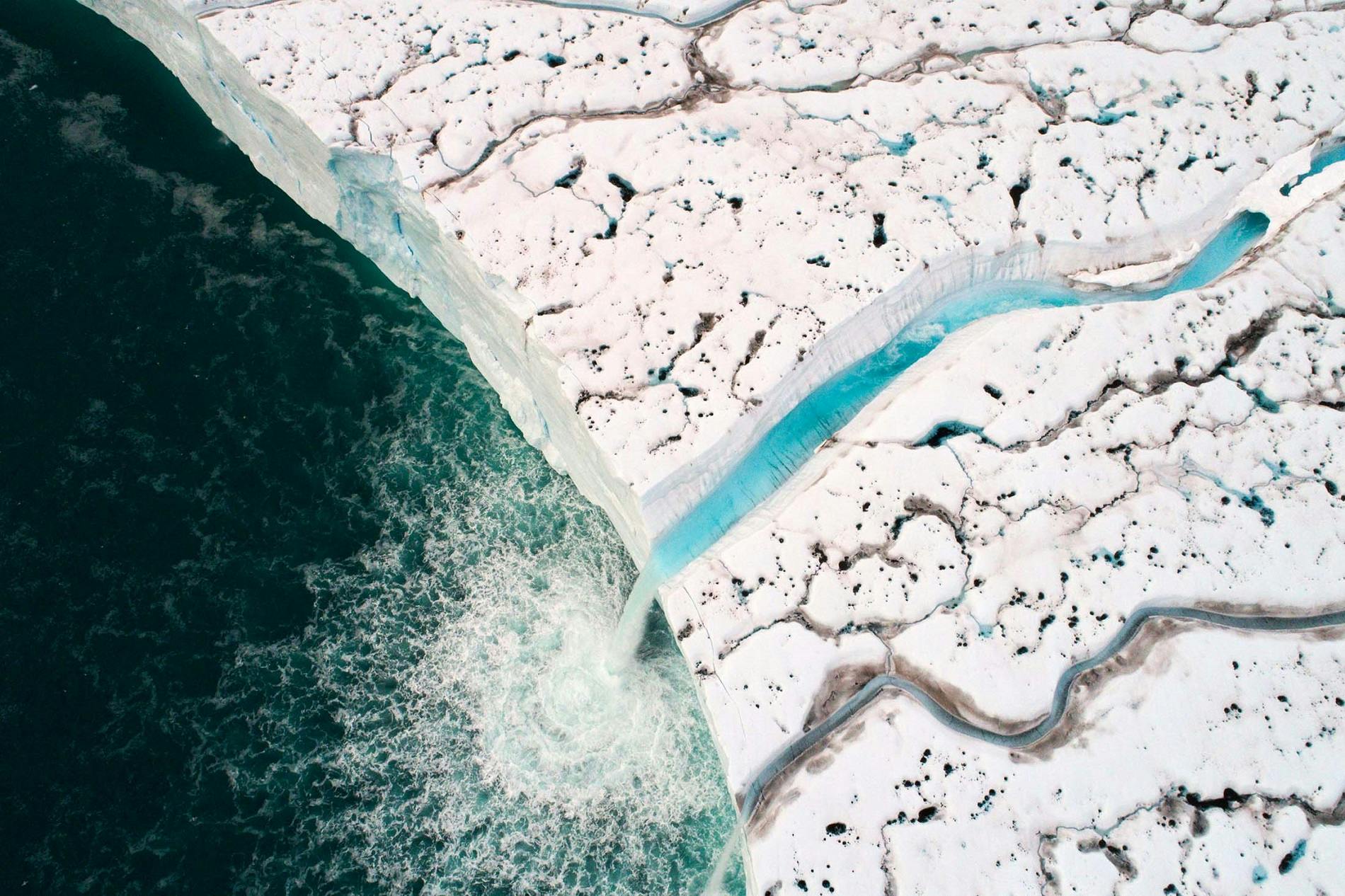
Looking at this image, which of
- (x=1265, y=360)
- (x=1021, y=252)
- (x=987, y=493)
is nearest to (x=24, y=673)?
Result: (x=987, y=493)

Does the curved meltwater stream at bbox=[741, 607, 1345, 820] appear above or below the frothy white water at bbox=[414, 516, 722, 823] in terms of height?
below

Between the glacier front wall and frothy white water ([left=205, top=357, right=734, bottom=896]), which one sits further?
the glacier front wall

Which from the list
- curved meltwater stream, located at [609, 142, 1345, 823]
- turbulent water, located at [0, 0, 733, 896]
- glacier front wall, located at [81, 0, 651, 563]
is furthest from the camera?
glacier front wall, located at [81, 0, 651, 563]

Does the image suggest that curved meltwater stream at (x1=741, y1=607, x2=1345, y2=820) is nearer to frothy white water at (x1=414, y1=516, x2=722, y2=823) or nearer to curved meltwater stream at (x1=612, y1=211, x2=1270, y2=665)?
frothy white water at (x1=414, y1=516, x2=722, y2=823)

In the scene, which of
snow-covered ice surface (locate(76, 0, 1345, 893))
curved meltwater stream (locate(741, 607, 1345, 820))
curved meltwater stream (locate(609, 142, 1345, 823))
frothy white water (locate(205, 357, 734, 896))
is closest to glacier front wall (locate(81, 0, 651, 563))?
snow-covered ice surface (locate(76, 0, 1345, 893))

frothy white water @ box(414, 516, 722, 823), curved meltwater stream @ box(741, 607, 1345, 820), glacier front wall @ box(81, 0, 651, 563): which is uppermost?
glacier front wall @ box(81, 0, 651, 563)

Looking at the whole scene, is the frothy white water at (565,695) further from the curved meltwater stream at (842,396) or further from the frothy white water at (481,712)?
the curved meltwater stream at (842,396)

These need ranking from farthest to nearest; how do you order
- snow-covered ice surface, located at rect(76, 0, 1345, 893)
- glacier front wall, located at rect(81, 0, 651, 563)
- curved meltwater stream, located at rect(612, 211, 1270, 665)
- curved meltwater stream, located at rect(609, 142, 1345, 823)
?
glacier front wall, located at rect(81, 0, 651, 563), curved meltwater stream, located at rect(612, 211, 1270, 665), curved meltwater stream, located at rect(609, 142, 1345, 823), snow-covered ice surface, located at rect(76, 0, 1345, 893)

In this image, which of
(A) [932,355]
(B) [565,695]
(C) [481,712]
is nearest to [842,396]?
(A) [932,355]
